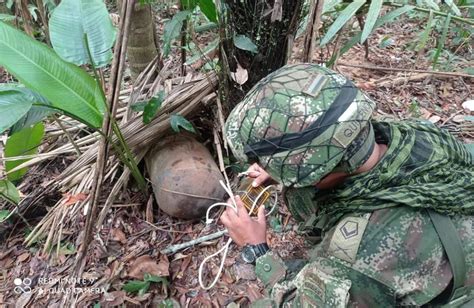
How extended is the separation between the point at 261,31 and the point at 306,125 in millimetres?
744

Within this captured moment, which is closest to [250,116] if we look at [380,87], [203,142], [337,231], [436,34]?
[337,231]

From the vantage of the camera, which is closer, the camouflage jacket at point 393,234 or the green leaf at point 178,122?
the camouflage jacket at point 393,234

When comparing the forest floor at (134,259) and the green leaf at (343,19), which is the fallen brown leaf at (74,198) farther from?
the green leaf at (343,19)

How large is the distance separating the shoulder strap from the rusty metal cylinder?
1074 millimetres

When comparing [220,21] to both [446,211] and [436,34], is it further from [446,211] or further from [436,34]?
[436,34]

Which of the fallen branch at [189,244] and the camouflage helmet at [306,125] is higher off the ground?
the camouflage helmet at [306,125]

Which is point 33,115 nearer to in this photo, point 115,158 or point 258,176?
point 115,158

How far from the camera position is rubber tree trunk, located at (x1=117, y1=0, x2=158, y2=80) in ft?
7.36

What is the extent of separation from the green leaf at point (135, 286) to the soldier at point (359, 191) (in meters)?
0.81

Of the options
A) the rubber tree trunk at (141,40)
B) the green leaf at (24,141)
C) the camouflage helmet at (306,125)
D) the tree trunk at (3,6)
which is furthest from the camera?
the tree trunk at (3,6)

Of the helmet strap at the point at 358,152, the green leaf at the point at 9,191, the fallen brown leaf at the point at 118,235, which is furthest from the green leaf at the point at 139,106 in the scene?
the helmet strap at the point at 358,152

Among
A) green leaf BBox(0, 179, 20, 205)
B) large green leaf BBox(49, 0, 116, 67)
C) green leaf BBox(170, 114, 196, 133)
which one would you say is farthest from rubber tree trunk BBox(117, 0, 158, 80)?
green leaf BBox(0, 179, 20, 205)

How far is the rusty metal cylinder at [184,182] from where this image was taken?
201 centimetres

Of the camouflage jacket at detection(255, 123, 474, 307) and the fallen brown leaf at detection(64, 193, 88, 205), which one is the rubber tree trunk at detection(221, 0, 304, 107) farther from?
the fallen brown leaf at detection(64, 193, 88, 205)
